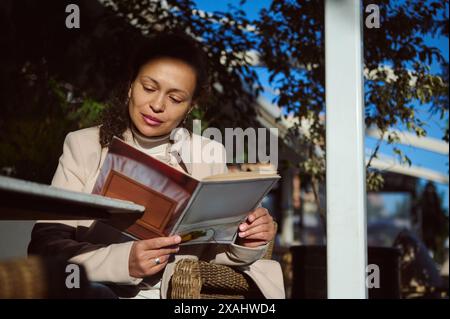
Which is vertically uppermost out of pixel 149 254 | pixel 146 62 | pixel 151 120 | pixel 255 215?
pixel 146 62

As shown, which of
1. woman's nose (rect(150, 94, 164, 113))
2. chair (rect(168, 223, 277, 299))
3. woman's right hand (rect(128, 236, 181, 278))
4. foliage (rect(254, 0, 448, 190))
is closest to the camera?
woman's right hand (rect(128, 236, 181, 278))

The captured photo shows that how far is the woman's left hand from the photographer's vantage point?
182 centimetres

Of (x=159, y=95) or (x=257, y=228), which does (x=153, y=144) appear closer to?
(x=159, y=95)

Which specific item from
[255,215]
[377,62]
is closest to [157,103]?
[255,215]

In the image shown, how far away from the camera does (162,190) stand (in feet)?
4.56

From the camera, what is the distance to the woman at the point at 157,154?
1.53 meters

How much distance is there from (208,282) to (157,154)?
544 mm

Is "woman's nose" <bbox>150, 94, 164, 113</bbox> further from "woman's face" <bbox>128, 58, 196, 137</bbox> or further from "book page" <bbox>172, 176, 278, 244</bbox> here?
"book page" <bbox>172, 176, 278, 244</bbox>

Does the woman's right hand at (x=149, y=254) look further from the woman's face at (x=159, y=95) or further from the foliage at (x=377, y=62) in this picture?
the foliage at (x=377, y=62)

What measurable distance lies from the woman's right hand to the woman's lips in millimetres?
666

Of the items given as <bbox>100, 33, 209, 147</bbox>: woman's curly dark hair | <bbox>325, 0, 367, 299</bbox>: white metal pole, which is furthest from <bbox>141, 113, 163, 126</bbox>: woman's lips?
<bbox>325, 0, 367, 299</bbox>: white metal pole

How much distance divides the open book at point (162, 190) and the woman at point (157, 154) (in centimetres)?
6

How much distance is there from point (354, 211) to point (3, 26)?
4311mm
